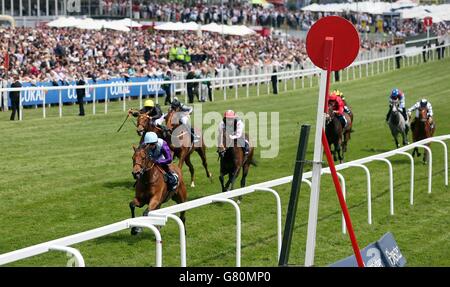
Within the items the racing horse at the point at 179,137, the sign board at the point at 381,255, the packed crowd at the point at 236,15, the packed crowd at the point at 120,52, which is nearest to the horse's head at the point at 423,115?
the racing horse at the point at 179,137

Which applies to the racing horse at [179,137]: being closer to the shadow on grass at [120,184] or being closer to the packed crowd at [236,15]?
the shadow on grass at [120,184]

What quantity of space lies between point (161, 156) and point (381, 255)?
4116mm

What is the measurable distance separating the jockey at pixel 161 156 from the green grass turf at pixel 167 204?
65 centimetres

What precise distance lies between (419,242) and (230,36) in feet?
109

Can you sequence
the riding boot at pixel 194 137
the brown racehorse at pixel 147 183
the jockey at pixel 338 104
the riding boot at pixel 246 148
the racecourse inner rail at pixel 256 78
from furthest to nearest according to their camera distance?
the racecourse inner rail at pixel 256 78
the jockey at pixel 338 104
the riding boot at pixel 194 137
the riding boot at pixel 246 148
the brown racehorse at pixel 147 183

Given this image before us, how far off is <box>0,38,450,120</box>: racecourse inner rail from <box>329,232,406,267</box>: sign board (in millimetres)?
14994

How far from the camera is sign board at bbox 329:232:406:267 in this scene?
7500 mm

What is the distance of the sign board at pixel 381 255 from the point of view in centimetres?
750

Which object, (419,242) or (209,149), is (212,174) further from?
(419,242)

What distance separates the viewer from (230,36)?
4347 centimetres

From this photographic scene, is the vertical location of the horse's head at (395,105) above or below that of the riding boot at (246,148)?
above

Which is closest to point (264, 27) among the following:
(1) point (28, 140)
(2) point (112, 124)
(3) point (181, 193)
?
(2) point (112, 124)

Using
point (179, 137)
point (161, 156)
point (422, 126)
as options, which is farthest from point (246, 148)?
point (422, 126)
